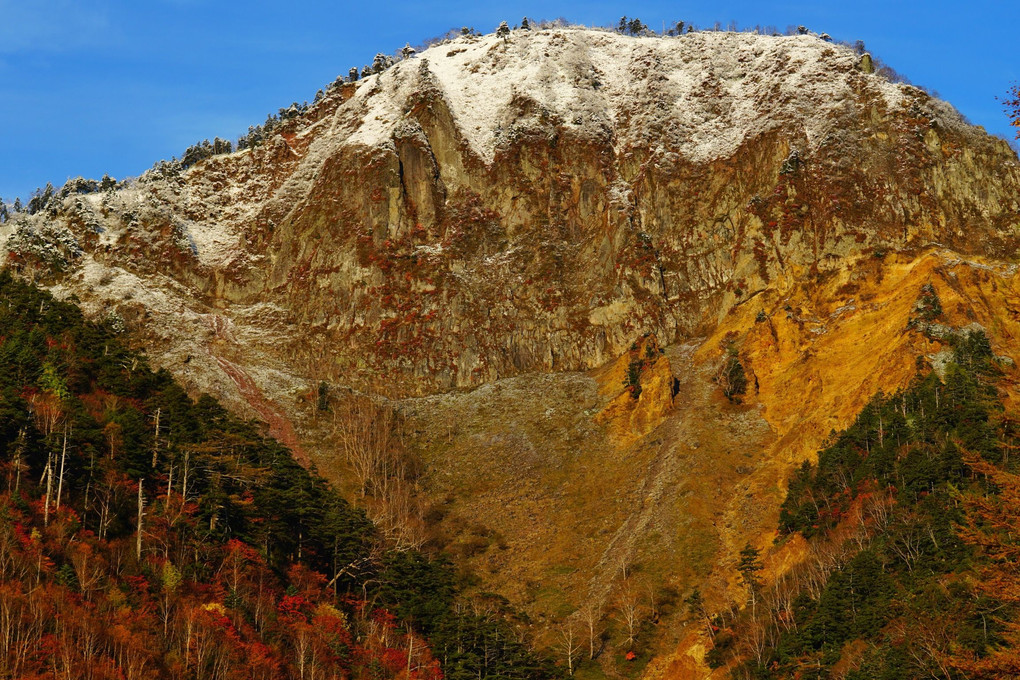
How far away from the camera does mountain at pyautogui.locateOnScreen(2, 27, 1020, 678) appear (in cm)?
9062

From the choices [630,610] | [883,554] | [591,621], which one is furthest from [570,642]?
[883,554]

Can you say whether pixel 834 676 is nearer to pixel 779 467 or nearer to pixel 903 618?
pixel 903 618

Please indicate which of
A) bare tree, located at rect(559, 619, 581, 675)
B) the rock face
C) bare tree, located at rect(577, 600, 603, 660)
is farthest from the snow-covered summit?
bare tree, located at rect(559, 619, 581, 675)

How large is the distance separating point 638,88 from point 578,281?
138 feet

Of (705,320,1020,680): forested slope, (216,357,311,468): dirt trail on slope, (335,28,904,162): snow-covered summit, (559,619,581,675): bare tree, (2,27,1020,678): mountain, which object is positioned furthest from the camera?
(335,28,904,162): snow-covered summit

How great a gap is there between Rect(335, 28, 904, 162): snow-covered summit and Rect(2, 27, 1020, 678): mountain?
20.4 inches

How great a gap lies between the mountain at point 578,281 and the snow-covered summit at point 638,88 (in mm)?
517

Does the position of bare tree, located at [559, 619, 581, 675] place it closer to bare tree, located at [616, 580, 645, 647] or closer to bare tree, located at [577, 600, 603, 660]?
bare tree, located at [577, 600, 603, 660]

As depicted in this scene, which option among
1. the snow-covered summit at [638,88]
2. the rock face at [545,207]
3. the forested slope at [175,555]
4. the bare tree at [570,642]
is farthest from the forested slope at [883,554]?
the snow-covered summit at [638,88]

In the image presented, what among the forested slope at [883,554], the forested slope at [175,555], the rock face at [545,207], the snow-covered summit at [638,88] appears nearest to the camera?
the forested slope at [175,555]

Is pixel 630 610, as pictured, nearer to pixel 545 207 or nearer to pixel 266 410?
pixel 266 410

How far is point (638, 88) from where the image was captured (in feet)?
502

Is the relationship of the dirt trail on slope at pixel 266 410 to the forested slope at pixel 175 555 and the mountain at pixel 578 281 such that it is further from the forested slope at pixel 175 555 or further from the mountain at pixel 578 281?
the forested slope at pixel 175 555

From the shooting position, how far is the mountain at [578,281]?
90.6 metres
